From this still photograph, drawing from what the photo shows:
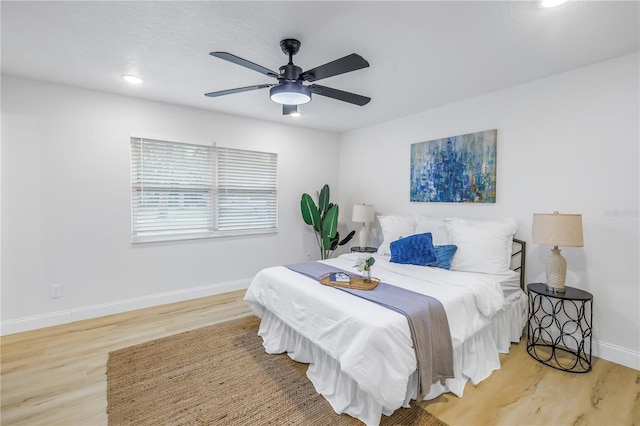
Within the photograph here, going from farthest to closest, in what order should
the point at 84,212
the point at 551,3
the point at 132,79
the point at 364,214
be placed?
the point at 364,214 → the point at 84,212 → the point at 132,79 → the point at 551,3

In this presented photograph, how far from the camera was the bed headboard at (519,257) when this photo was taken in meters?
2.93

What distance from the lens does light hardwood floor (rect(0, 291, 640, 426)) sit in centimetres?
184

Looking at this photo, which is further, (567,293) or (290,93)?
(567,293)

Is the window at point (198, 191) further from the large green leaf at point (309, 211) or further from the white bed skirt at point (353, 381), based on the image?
the white bed skirt at point (353, 381)

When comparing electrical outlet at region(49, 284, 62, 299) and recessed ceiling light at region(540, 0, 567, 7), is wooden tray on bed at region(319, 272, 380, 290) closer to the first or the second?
recessed ceiling light at region(540, 0, 567, 7)

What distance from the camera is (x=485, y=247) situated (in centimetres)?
276

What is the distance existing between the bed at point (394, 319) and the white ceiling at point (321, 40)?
59.5 inches

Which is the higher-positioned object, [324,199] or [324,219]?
[324,199]

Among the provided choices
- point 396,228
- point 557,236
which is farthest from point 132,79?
point 557,236

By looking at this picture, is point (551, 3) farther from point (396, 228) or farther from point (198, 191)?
point (198, 191)

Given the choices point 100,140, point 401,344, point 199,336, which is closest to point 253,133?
point 100,140

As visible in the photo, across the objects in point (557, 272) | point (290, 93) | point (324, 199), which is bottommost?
point (557, 272)

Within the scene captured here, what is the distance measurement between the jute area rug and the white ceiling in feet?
8.43

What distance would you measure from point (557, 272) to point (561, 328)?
68 cm
